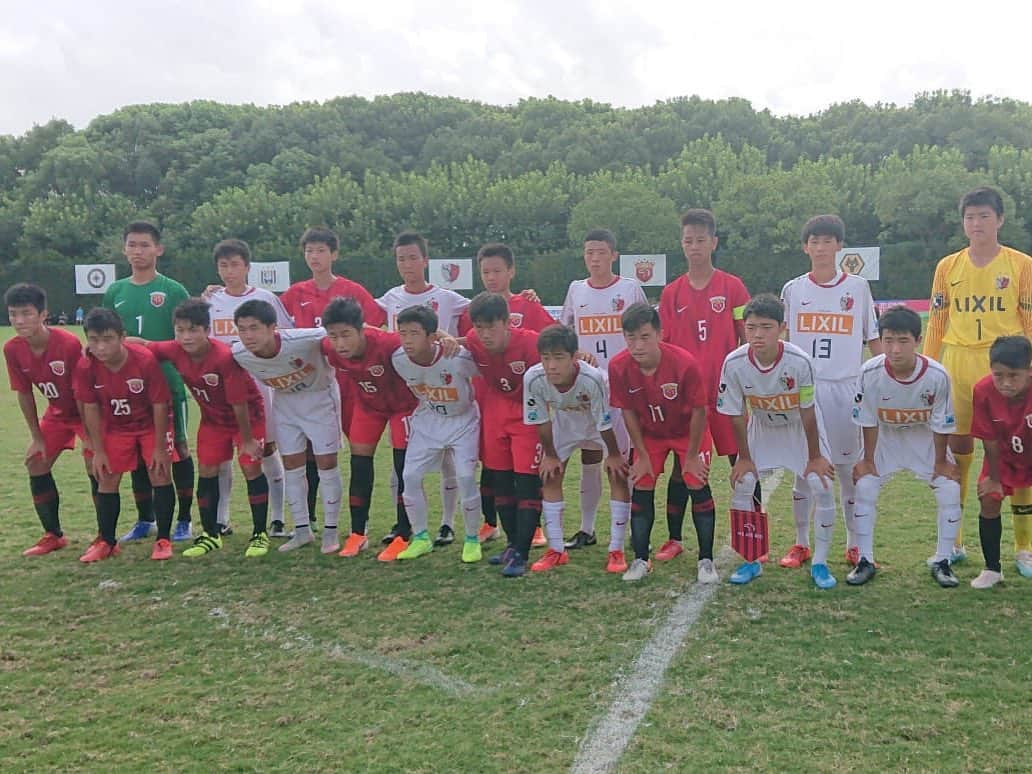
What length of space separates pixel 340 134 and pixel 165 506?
58531mm

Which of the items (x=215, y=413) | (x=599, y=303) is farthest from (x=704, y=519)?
(x=215, y=413)

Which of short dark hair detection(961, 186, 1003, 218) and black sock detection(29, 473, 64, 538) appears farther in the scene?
black sock detection(29, 473, 64, 538)

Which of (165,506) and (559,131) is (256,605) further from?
(559,131)

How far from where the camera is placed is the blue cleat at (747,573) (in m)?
4.09

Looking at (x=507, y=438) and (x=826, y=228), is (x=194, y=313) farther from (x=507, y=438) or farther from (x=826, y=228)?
(x=826, y=228)

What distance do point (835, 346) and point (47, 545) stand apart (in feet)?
15.6

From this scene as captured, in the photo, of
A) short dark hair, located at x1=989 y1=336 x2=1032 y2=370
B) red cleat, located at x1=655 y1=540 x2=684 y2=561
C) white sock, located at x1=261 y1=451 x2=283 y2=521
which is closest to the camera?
short dark hair, located at x1=989 y1=336 x2=1032 y2=370

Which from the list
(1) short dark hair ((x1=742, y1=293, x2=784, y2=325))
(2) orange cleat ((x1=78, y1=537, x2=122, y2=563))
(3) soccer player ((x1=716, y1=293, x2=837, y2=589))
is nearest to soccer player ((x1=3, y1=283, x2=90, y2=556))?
(2) orange cleat ((x1=78, y1=537, x2=122, y2=563))

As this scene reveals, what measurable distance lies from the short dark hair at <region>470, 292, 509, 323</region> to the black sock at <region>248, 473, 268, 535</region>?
1693 millimetres

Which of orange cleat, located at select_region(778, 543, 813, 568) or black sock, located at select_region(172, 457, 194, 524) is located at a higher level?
black sock, located at select_region(172, 457, 194, 524)

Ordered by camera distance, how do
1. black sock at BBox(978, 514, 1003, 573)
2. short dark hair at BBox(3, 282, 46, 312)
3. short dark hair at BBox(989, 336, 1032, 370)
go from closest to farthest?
short dark hair at BBox(989, 336, 1032, 370) < black sock at BBox(978, 514, 1003, 573) < short dark hair at BBox(3, 282, 46, 312)

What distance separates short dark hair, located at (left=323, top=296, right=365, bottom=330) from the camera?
454 cm

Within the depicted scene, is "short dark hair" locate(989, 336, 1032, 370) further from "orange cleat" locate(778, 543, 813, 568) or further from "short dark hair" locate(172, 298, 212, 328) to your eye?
"short dark hair" locate(172, 298, 212, 328)

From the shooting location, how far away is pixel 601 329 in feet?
17.2
